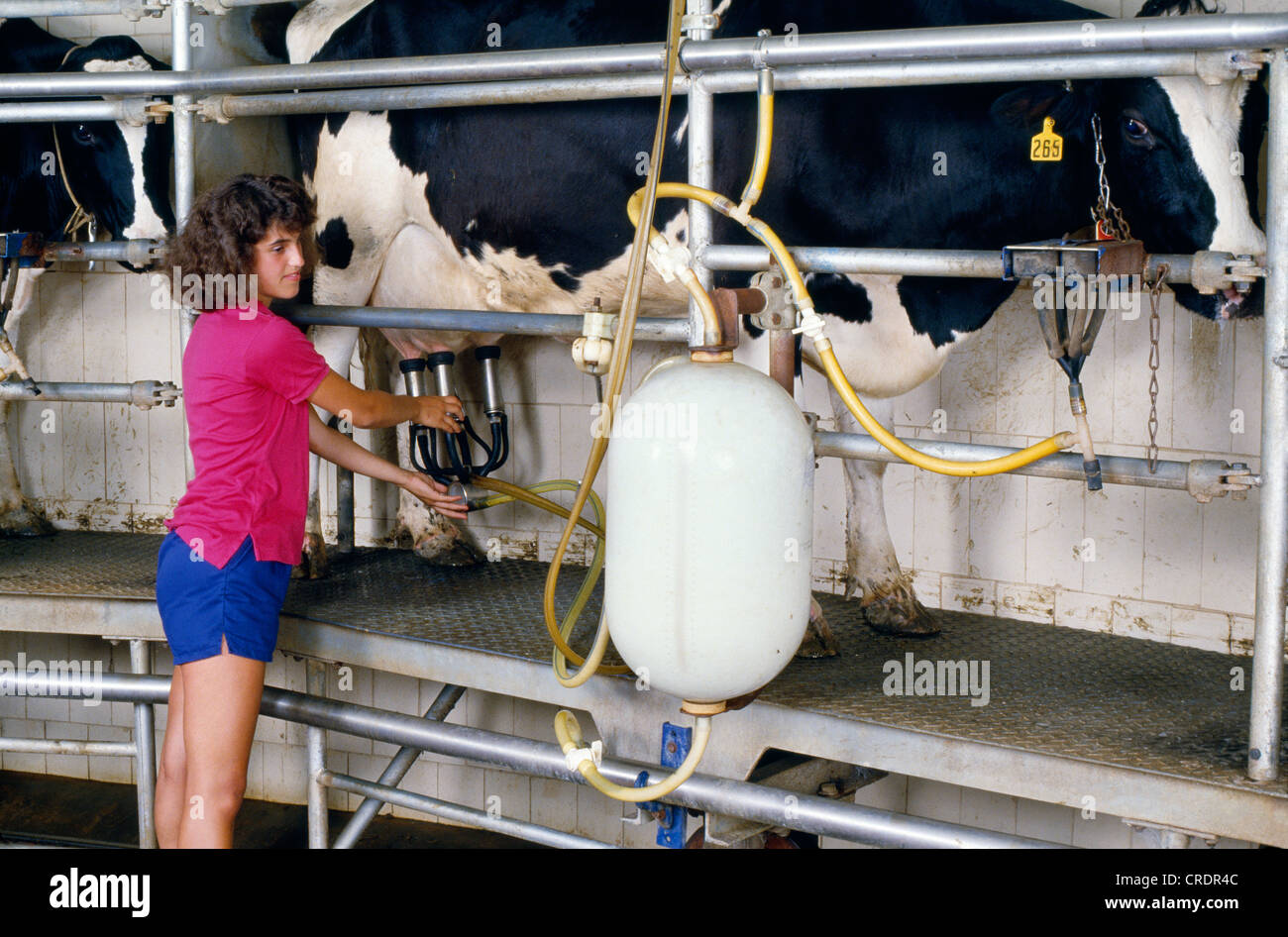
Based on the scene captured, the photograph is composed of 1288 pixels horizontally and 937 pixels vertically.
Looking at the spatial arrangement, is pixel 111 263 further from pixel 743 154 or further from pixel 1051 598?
pixel 1051 598

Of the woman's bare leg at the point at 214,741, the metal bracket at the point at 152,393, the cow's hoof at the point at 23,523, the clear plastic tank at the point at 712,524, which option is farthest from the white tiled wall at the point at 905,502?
the woman's bare leg at the point at 214,741

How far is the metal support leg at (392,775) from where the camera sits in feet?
11.4

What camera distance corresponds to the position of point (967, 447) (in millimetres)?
2330

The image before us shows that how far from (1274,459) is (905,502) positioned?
1663mm

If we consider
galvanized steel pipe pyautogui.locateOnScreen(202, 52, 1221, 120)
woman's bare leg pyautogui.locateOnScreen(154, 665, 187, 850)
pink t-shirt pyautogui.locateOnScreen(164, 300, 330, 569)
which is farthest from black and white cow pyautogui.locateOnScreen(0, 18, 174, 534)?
woman's bare leg pyautogui.locateOnScreen(154, 665, 187, 850)

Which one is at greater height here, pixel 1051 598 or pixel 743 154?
pixel 743 154

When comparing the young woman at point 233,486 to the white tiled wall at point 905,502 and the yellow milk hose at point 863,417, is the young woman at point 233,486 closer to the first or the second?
the white tiled wall at point 905,502

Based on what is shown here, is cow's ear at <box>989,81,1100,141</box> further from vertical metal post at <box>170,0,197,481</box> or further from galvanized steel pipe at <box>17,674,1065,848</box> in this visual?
vertical metal post at <box>170,0,197,481</box>

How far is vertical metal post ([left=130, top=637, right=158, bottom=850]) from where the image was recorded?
3416mm

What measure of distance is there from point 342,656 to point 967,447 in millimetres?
1687

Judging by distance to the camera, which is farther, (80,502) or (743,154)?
(80,502)
